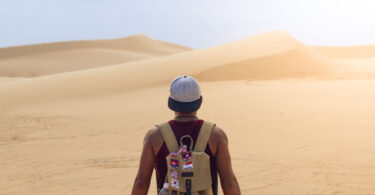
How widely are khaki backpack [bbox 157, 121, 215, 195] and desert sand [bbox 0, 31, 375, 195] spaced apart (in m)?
3.26

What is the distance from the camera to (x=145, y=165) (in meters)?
2.40

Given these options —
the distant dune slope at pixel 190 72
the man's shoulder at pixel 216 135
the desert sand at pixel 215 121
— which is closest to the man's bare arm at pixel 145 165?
the man's shoulder at pixel 216 135

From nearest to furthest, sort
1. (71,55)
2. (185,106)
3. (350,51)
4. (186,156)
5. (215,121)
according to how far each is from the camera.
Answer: (186,156)
(185,106)
(215,121)
(350,51)
(71,55)

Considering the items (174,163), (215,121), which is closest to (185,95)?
(174,163)

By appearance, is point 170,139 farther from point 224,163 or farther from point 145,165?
point 224,163

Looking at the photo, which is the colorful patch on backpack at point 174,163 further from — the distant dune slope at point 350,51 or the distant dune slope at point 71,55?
the distant dune slope at point 350,51

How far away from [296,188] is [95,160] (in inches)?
145

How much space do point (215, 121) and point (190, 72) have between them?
33.0ft

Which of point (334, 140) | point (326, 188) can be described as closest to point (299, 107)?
point (334, 140)

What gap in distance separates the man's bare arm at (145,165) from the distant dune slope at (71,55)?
49.1 m

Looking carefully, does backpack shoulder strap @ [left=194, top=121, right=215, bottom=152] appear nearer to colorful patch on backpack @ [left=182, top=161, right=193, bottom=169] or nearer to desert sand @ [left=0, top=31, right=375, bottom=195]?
colorful patch on backpack @ [left=182, top=161, right=193, bottom=169]

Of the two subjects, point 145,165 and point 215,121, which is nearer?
point 145,165

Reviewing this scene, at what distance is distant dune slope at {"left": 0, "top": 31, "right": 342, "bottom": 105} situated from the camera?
17.4 m

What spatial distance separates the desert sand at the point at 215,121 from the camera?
5961mm
